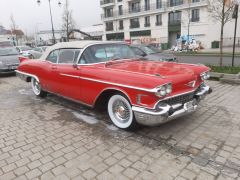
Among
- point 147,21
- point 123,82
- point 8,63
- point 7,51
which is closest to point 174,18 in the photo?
point 147,21

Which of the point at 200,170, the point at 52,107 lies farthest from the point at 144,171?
the point at 52,107

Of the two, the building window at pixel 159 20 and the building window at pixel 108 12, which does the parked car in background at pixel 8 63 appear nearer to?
the building window at pixel 159 20

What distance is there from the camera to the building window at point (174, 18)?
125ft

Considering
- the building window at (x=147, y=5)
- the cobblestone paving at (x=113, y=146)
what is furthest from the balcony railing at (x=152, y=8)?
the cobblestone paving at (x=113, y=146)

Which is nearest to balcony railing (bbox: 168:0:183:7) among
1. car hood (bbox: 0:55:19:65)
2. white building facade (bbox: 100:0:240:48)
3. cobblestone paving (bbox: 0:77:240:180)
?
white building facade (bbox: 100:0:240:48)

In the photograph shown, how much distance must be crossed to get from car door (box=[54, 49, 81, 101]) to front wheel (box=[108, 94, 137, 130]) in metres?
0.93

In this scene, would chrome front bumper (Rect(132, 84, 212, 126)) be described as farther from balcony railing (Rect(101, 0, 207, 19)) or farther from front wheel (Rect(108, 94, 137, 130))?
balcony railing (Rect(101, 0, 207, 19))

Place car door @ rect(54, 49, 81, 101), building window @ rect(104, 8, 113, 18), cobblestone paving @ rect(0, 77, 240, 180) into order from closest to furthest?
cobblestone paving @ rect(0, 77, 240, 180) < car door @ rect(54, 49, 81, 101) < building window @ rect(104, 8, 113, 18)

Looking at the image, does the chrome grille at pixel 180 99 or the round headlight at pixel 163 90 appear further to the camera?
the chrome grille at pixel 180 99

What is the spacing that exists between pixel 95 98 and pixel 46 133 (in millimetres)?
1151

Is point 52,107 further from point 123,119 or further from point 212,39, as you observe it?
point 212,39

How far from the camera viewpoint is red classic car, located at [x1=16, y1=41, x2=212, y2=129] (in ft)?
12.6

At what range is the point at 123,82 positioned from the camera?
4.16m

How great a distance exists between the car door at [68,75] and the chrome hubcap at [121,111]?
3.24 feet
